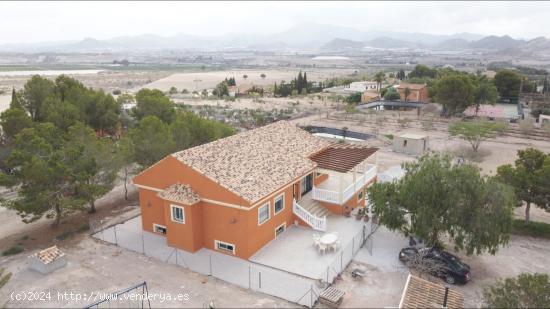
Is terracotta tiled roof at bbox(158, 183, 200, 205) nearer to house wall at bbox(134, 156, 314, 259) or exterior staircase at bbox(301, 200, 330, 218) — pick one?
house wall at bbox(134, 156, 314, 259)

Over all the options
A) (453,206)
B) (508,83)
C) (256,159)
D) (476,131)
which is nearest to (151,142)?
(256,159)

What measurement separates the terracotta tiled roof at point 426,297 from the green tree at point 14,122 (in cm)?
3277

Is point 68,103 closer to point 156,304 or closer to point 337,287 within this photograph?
point 156,304

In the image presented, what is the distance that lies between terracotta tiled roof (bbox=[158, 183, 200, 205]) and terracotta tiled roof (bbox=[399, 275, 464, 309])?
416 inches

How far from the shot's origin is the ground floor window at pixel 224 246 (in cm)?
2061

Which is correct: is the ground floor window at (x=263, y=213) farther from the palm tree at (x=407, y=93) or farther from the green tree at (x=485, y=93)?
the palm tree at (x=407, y=93)

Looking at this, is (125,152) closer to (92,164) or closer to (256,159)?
(92,164)

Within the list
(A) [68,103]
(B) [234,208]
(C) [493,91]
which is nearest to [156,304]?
(B) [234,208]

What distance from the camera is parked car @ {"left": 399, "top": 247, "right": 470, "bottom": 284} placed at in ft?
60.2

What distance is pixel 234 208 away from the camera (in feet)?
65.0

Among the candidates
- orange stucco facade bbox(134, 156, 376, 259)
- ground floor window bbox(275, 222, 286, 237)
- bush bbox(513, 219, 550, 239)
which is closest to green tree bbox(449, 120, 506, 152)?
bush bbox(513, 219, 550, 239)

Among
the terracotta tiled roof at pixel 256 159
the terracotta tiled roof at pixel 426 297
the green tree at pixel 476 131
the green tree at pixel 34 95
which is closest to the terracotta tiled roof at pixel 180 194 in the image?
the terracotta tiled roof at pixel 256 159

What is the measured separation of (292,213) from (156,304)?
31.7 ft

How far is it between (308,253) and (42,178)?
15025 millimetres
